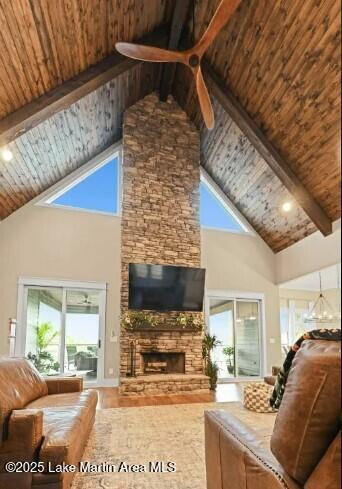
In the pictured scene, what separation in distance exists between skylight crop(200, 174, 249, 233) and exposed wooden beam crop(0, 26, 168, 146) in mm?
3745

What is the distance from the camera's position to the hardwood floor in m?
5.41

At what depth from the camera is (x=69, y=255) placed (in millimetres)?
7496

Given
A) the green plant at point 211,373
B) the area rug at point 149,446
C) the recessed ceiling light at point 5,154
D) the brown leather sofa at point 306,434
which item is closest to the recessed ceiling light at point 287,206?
the green plant at point 211,373

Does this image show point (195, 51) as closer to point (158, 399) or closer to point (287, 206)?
point (287, 206)

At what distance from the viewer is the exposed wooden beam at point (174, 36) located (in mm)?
5410

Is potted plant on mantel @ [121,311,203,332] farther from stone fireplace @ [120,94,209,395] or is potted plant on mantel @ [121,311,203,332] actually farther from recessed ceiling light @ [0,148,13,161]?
recessed ceiling light @ [0,148,13,161]

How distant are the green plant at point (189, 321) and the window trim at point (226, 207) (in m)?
2.56

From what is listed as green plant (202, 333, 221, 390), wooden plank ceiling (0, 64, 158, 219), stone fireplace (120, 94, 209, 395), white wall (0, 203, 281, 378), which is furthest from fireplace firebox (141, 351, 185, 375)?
wooden plank ceiling (0, 64, 158, 219)

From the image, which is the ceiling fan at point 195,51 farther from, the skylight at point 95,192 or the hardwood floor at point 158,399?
the hardwood floor at point 158,399

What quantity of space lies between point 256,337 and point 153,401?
3991 mm


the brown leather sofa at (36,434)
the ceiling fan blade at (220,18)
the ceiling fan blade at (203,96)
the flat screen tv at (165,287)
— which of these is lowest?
the brown leather sofa at (36,434)

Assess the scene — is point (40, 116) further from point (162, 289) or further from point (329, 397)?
point (329, 397)

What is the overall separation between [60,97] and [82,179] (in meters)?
2.84

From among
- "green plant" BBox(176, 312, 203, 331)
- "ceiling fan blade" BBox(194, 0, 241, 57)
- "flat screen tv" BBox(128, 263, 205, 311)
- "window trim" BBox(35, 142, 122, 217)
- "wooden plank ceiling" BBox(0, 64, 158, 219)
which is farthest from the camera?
"window trim" BBox(35, 142, 122, 217)
